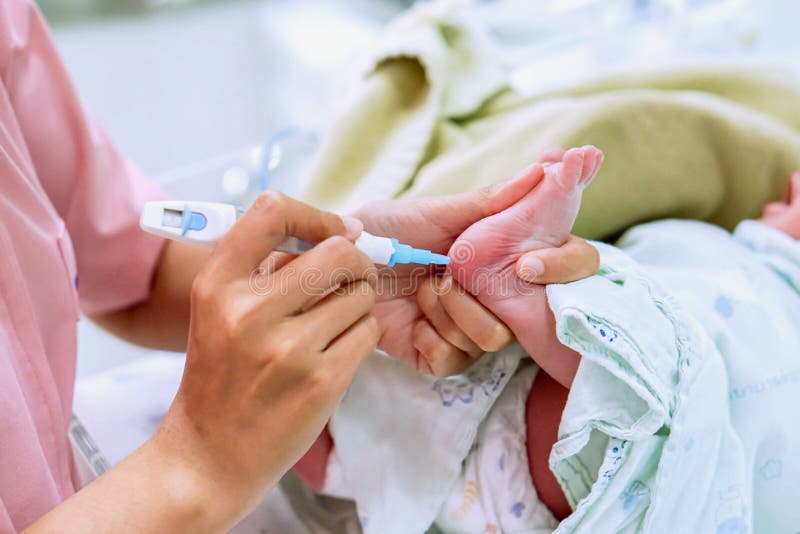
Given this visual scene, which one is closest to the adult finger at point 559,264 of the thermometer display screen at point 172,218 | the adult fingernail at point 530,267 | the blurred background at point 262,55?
the adult fingernail at point 530,267

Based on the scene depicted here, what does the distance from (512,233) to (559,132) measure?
200 millimetres

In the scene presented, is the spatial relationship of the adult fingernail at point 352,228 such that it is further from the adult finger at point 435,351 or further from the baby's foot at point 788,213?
the baby's foot at point 788,213

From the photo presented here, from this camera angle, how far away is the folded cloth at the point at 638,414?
0.56 metres

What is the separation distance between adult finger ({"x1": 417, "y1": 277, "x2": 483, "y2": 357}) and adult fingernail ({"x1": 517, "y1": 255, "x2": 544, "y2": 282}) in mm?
70

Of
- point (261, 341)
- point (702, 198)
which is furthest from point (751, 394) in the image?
point (261, 341)

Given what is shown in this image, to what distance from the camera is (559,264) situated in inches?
23.0

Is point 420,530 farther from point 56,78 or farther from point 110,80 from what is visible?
point 110,80

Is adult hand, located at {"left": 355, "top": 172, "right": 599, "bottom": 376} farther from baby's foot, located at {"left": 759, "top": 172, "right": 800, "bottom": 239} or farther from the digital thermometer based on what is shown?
baby's foot, located at {"left": 759, "top": 172, "right": 800, "bottom": 239}

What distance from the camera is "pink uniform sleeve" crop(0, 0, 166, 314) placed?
664 mm

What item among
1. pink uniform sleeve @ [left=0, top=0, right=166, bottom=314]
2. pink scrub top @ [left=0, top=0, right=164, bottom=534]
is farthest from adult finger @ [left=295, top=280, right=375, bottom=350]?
pink uniform sleeve @ [left=0, top=0, right=166, bottom=314]

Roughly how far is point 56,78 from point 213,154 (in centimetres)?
102

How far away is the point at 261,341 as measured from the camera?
0.45 m

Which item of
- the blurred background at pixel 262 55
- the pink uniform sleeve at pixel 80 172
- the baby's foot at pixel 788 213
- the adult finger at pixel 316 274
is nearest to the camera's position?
the adult finger at pixel 316 274

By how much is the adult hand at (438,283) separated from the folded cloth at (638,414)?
3 centimetres
